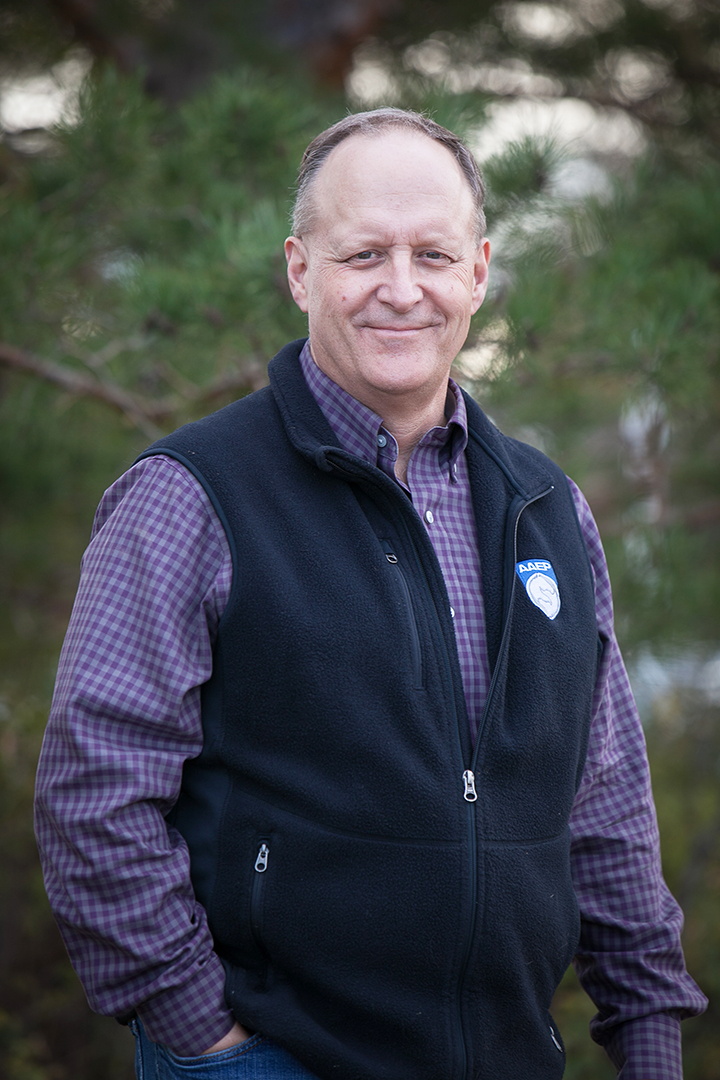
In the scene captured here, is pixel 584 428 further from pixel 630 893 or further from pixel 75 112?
pixel 630 893

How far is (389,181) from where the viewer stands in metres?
1.40

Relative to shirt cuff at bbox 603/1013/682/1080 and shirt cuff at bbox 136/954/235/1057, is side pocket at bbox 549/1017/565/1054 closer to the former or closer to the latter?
shirt cuff at bbox 603/1013/682/1080

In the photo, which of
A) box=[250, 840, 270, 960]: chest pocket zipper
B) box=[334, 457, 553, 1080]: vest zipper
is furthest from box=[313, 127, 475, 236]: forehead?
box=[250, 840, 270, 960]: chest pocket zipper

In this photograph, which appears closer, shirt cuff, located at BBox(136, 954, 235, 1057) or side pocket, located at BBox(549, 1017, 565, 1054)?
shirt cuff, located at BBox(136, 954, 235, 1057)

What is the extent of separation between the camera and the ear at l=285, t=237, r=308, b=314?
1.53 metres

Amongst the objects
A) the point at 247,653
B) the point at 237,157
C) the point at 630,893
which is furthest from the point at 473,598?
the point at 237,157

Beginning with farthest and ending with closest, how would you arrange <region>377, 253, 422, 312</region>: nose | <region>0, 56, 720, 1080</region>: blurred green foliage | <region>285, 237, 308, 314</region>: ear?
<region>0, 56, 720, 1080</region>: blurred green foliage → <region>285, 237, 308, 314</region>: ear → <region>377, 253, 422, 312</region>: nose

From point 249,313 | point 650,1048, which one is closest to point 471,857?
point 650,1048

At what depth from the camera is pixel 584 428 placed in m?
3.75

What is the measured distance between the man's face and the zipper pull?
575 mm

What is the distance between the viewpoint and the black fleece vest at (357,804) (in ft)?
4.04

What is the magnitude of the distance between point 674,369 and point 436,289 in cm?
107

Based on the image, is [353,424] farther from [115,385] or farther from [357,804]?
[115,385]

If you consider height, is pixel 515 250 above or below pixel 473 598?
above
